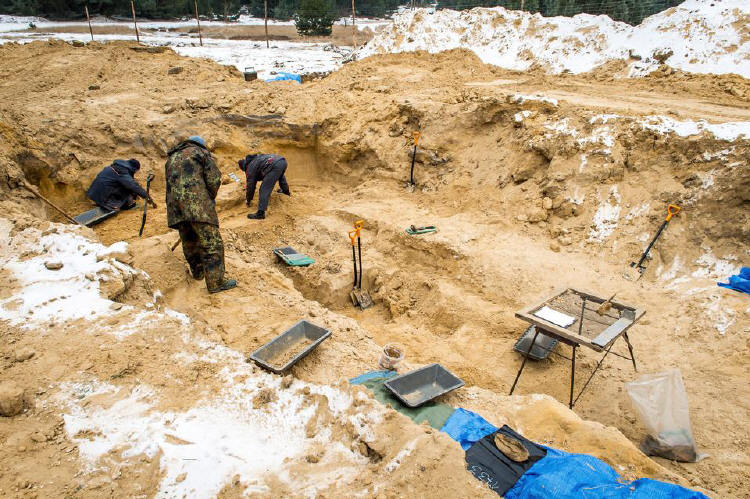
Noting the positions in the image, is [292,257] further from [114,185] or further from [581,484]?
[581,484]

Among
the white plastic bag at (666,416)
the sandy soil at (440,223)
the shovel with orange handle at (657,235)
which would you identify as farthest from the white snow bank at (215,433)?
the shovel with orange handle at (657,235)

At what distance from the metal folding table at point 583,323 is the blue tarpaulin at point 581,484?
3.57ft

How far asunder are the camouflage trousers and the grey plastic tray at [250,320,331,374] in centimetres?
141

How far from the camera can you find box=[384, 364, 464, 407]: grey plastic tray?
10.0ft

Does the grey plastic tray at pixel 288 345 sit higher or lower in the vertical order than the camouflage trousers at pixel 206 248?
lower

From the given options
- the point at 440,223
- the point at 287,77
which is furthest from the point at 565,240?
the point at 287,77

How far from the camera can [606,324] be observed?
3695 millimetres

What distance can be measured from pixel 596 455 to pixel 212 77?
424 inches

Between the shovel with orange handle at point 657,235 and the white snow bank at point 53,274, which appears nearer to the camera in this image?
the white snow bank at point 53,274

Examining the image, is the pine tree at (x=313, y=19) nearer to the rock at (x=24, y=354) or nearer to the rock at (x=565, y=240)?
the rock at (x=565, y=240)

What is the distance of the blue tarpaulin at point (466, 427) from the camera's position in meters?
2.64

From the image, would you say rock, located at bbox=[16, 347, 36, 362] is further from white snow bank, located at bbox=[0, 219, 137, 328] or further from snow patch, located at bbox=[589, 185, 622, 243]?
snow patch, located at bbox=[589, 185, 622, 243]

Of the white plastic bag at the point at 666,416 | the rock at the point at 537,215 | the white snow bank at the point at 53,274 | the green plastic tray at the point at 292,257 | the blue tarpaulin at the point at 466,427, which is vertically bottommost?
the green plastic tray at the point at 292,257

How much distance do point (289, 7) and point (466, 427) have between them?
104ft
